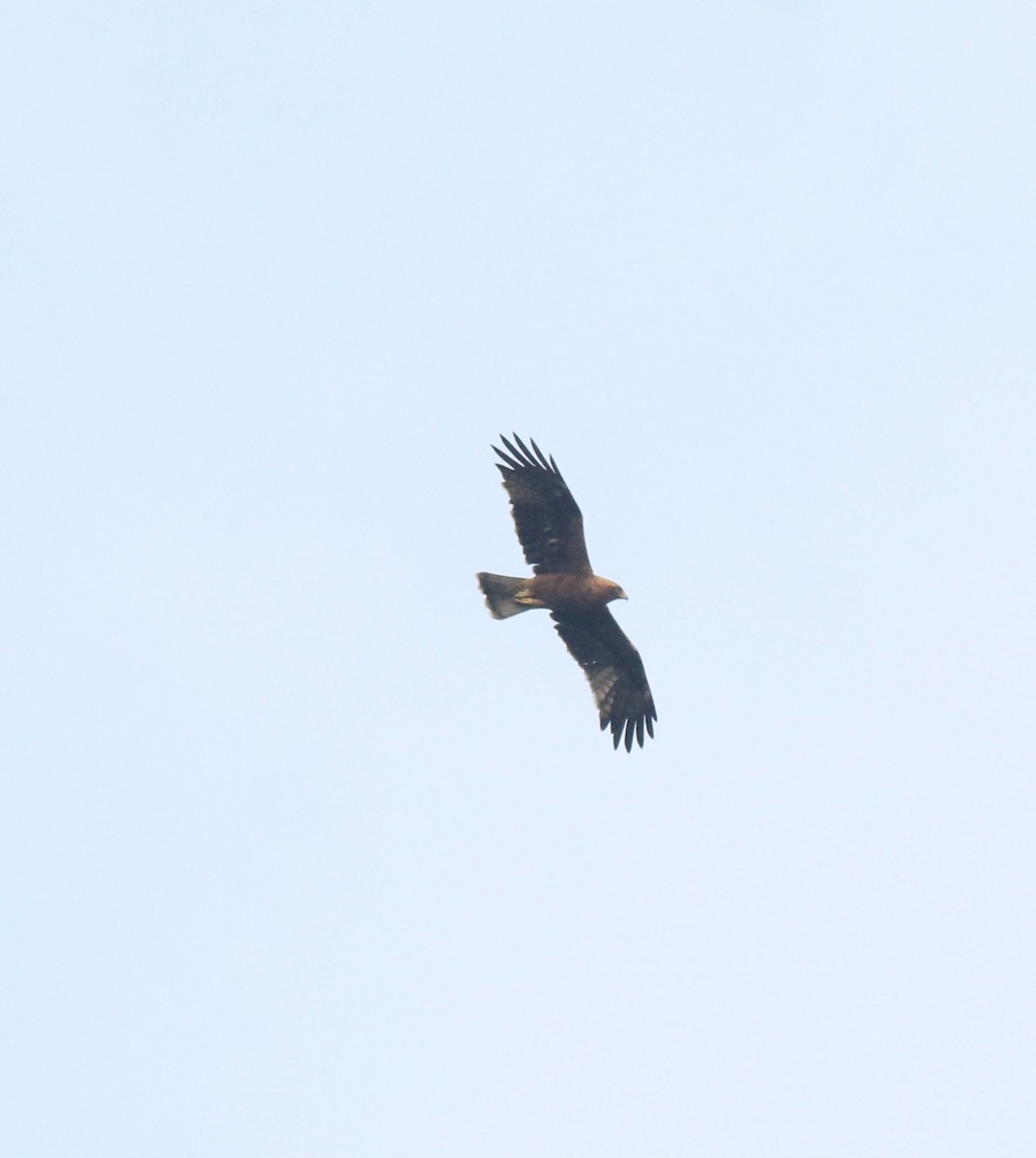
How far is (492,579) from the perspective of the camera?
68.2 ft

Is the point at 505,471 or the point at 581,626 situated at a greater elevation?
the point at 505,471

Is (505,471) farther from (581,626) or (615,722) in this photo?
(615,722)

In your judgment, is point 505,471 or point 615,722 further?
point 615,722

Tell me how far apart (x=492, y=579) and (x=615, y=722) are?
9.09ft

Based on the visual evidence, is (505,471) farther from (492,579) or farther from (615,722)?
(615,722)

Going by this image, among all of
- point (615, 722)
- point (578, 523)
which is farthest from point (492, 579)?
point (615, 722)

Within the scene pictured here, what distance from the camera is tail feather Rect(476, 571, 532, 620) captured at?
20.8 m

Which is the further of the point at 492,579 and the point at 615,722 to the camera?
the point at 615,722

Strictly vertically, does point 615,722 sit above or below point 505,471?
below

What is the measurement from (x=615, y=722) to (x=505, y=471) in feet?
12.3

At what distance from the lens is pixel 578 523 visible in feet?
66.8

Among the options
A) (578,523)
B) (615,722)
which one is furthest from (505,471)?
(615,722)

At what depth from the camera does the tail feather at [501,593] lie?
20750 mm

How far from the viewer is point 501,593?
2080 cm
